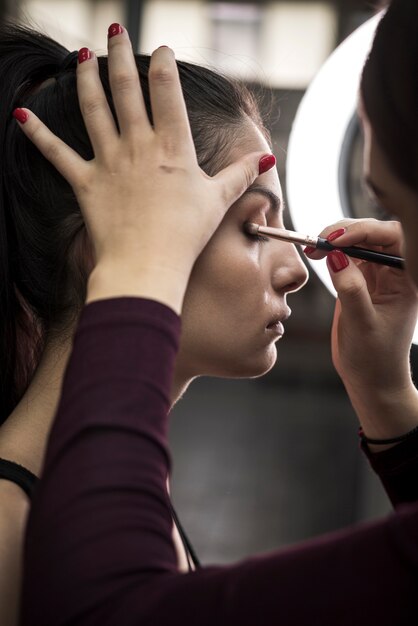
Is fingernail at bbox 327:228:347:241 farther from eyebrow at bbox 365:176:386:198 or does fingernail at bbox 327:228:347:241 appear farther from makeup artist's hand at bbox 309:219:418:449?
eyebrow at bbox 365:176:386:198

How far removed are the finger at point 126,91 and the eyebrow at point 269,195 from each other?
230mm

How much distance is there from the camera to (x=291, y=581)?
21.9 inches

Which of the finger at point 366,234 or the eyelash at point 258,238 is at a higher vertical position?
the finger at point 366,234

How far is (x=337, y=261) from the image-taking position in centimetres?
93

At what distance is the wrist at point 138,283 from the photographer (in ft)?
2.12

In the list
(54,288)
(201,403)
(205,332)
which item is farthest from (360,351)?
(201,403)

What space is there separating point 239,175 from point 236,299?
0.18 m

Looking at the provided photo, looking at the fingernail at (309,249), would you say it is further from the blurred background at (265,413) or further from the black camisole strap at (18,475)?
the blurred background at (265,413)

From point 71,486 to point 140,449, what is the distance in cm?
5

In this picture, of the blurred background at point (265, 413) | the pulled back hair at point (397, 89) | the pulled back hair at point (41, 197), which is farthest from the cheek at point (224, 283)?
the blurred background at point (265, 413)

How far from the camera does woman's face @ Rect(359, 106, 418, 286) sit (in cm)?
63

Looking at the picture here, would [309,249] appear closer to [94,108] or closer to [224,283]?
[224,283]

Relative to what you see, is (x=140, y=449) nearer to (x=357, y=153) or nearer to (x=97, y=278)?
(x=97, y=278)

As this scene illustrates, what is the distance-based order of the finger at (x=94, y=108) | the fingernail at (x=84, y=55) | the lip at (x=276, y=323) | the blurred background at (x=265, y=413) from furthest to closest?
the blurred background at (x=265, y=413)
the lip at (x=276, y=323)
the fingernail at (x=84, y=55)
the finger at (x=94, y=108)
